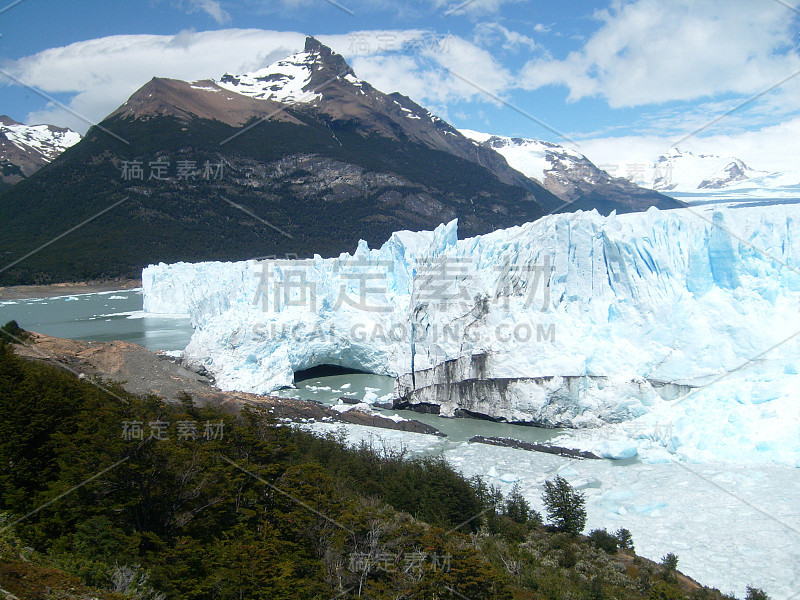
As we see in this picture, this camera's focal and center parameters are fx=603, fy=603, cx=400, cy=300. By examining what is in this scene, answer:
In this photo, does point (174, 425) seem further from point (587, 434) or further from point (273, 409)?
point (587, 434)

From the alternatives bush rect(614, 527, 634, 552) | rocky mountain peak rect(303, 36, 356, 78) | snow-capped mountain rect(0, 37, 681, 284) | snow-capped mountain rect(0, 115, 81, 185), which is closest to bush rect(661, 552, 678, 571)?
bush rect(614, 527, 634, 552)

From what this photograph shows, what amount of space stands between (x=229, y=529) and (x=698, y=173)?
169299mm

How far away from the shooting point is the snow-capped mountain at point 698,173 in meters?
136

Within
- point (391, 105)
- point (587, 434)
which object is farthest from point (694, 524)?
point (391, 105)

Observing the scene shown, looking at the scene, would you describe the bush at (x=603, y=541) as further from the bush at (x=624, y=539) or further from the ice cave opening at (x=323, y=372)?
the ice cave opening at (x=323, y=372)

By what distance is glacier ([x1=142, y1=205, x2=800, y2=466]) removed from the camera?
12570 millimetres

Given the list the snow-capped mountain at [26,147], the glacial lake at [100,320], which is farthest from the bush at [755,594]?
the snow-capped mountain at [26,147]

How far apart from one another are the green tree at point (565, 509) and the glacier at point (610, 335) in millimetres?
2990

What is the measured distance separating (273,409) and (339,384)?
14.6ft

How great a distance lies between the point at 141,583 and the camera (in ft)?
18.3

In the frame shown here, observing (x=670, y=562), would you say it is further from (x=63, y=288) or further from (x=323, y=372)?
(x=63, y=288)

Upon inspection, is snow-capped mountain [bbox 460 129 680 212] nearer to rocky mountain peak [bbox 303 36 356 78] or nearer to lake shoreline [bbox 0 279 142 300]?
rocky mountain peak [bbox 303 36 356 78]

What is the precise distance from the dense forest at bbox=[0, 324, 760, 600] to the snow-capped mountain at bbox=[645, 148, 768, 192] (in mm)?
124981

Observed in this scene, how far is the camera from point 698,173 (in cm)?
15338
